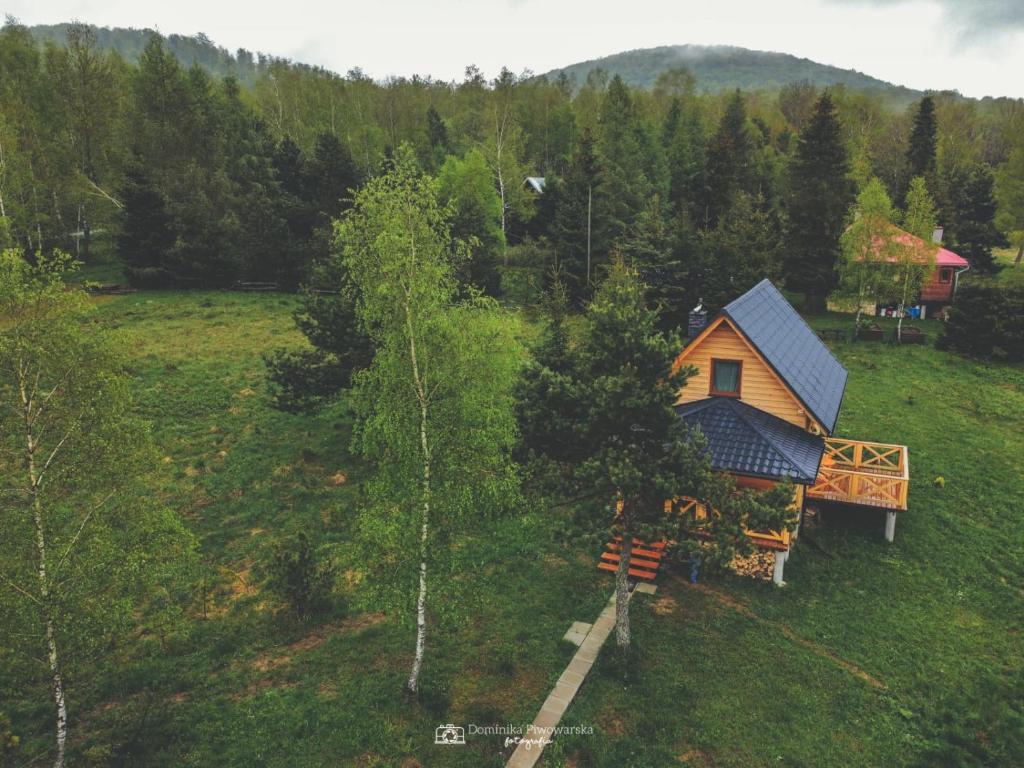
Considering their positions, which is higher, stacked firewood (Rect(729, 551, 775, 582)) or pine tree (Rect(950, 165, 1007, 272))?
pine tree (Rect(950, 165, 1007, 272))

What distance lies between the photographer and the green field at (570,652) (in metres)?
12.2

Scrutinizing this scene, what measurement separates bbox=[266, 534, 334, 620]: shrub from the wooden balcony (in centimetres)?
1431

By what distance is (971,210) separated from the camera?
221ft

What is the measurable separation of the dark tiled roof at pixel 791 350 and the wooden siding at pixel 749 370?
1.02 ft

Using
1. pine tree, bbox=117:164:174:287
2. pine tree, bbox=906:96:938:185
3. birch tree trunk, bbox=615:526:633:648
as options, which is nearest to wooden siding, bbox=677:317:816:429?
birch tree trunk, bbox=615:526:633:648

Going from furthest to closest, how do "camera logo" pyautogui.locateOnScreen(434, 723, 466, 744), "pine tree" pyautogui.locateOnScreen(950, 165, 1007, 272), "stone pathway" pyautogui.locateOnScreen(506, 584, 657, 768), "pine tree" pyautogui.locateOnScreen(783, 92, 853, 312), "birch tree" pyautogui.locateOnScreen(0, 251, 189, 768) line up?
1. "pine tree" pyautogui.locateOnScreen(950, 165, 1007, 272)
2. "pine tree" pyautogui.locateOnScreen(783, 92, 853, 312)
3. "camera logo" pyautogui.locateOnScreen(434, 723, 466, 744)
4. "stone pathway" pyautogui.locateOnScreen(506, 584, 657, 768)
5. "birch tree" pyautogui.locateOnScreen(0, 251, 189, 768)

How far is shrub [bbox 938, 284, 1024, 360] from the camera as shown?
3516 centimetres

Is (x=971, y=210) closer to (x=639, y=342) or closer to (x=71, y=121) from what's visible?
(x=639, y=342)

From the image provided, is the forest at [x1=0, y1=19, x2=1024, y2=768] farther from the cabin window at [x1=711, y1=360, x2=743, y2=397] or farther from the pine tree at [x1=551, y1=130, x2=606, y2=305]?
the pine tree at [x1=551, y1=130, x2=606, y2=305]

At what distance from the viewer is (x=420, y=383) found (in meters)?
12.8

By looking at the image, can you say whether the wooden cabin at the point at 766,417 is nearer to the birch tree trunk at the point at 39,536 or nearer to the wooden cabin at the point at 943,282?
the birch tree trunk at the point at 39,536

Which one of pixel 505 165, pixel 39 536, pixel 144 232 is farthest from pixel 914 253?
pixel 144 232

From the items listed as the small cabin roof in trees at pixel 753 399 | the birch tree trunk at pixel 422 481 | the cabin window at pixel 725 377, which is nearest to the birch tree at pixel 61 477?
the birch tree trunk at pixel 422 481

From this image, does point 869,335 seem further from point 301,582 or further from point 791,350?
point 301,582
